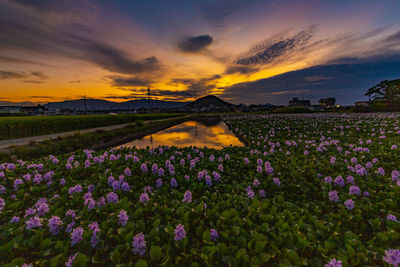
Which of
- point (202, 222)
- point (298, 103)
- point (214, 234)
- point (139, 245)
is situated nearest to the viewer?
point (139, 245)

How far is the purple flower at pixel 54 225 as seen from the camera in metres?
1.98

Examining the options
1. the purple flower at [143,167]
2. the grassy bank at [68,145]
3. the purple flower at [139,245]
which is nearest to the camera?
the purple flower at [139,245]

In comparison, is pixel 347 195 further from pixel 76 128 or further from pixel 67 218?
pixel 76 128

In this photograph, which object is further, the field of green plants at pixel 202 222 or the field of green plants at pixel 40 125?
the field of green plants at pixel 40 125

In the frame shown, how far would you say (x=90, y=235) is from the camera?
6.10 feet

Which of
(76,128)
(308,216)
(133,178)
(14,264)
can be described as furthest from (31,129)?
(308,216)

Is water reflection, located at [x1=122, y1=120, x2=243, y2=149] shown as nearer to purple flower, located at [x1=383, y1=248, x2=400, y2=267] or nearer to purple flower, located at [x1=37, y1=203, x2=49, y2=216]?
purple flower, located at [x1=37, y1=203, x2=49, y2=216]

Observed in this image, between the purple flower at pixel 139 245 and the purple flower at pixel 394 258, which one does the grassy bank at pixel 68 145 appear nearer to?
the purple flower at pixel 139 245

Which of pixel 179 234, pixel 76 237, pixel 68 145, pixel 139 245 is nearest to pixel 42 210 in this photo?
pixel 76 237

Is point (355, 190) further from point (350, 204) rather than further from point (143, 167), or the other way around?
point (143, 167)

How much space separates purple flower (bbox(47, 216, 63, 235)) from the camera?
1.98 metres

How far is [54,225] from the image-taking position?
6.56 feet

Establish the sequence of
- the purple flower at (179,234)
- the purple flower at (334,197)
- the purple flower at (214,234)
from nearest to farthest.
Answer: the purple flower at (179,234) → the purple flower at (214,234) → the purple flower at (334,197)

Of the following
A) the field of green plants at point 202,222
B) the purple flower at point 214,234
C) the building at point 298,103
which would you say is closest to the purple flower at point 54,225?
the field of green plants at point 202,222
